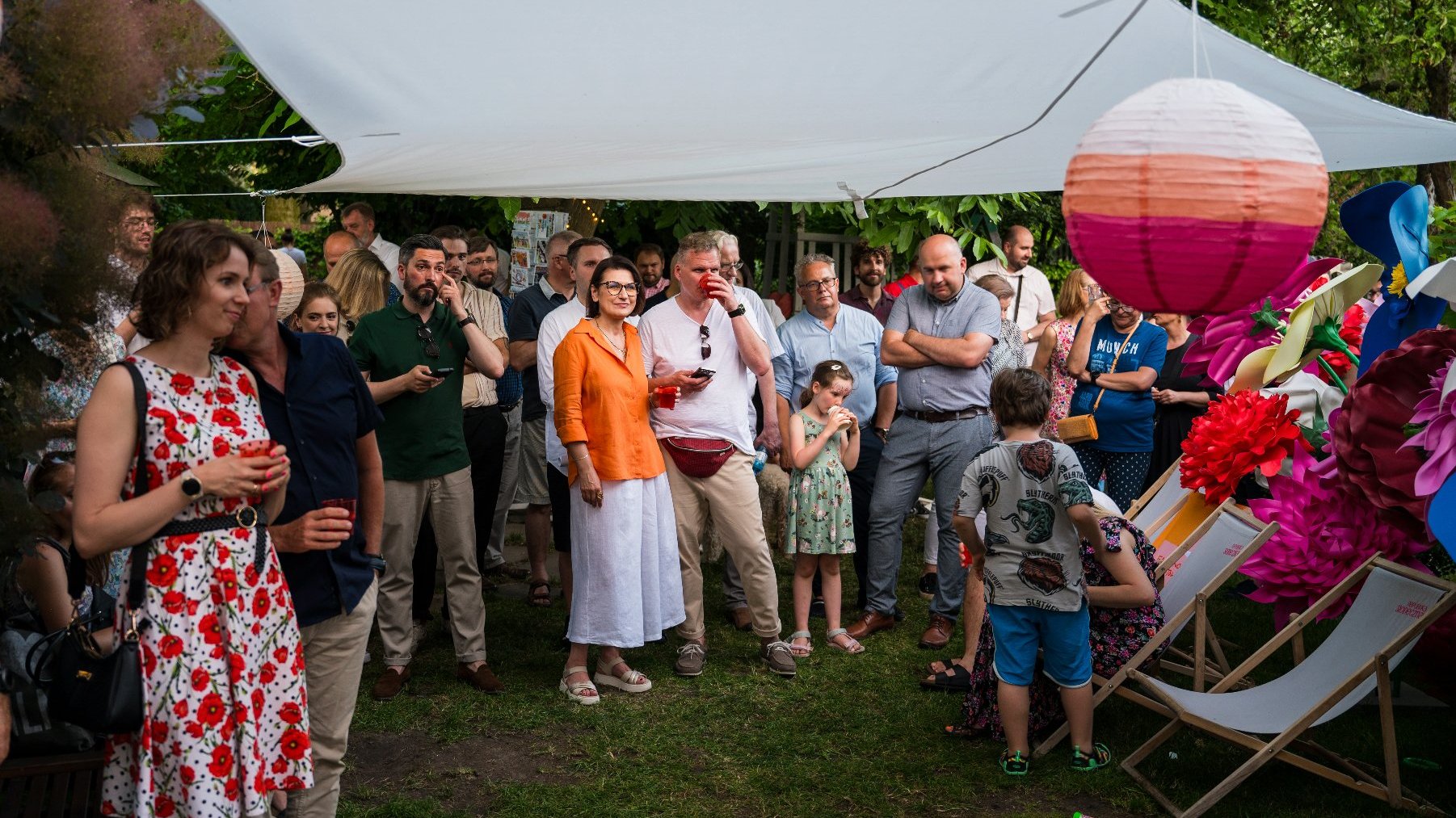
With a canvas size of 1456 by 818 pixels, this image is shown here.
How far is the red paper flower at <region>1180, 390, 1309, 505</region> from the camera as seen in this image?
5129mm

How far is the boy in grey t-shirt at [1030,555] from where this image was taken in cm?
458

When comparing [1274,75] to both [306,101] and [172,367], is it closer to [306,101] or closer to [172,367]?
[306,101]

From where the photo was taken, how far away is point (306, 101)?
13.5 ft

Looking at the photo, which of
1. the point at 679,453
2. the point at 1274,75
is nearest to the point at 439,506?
the point at 679,453

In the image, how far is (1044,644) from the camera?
4738 millimetres

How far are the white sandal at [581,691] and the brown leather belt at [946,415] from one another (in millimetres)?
2172

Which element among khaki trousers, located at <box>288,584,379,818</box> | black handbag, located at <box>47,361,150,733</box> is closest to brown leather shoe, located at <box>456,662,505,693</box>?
khaki trousers, located at <box>288,584,379,818</box>

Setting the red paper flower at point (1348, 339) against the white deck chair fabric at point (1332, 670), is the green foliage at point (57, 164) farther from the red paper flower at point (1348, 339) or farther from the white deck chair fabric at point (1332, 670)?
the red paper flower at point (1348, 339)

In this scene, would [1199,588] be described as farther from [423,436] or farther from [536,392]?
[536,392]

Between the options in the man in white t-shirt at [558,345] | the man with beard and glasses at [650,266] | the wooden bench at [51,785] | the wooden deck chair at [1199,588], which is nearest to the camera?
the wooden bench at [51,785]

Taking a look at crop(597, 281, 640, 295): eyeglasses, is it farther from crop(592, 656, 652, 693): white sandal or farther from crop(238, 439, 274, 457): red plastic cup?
crop(238, 439, 274, 457): red plastic cup

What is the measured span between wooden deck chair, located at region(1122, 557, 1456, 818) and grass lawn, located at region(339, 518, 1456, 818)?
6.6 inches

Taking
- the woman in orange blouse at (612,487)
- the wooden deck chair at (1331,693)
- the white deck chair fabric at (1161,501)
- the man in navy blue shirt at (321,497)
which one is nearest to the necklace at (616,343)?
the woman in orange blouse at (612,487)

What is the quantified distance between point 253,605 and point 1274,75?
3.61m
